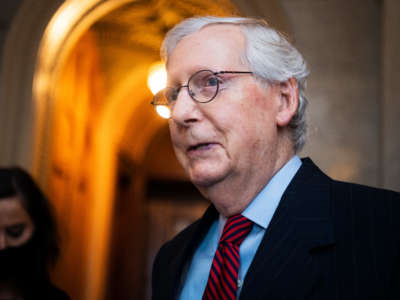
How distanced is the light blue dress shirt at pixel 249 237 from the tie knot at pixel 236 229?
0.02 m

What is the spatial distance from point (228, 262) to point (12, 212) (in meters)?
1.25

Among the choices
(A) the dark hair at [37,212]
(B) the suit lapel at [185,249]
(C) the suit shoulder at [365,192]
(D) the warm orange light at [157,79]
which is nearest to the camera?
(C) the suit shoulder at [365,192]

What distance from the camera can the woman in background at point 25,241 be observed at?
2.22 metres

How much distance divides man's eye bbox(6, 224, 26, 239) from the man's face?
1000 millimetres

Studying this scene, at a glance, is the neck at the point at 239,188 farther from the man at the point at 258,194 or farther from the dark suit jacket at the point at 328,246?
the dark suit jacket at the point at 328,246

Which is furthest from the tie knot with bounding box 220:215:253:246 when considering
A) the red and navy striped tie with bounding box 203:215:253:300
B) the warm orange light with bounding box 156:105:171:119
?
the warm orange light with bounding box 156:105:171:119

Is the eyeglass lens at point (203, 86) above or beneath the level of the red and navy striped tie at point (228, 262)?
above

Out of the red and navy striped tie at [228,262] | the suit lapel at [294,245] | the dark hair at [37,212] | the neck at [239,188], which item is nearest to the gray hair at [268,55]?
the neck at [239,188]

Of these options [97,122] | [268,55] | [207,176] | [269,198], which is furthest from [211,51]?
[97,122]

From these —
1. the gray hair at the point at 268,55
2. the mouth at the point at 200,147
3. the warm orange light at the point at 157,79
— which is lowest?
the mouth at the point at 200,147

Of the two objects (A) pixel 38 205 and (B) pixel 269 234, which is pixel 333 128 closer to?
(B) pixel 269 234

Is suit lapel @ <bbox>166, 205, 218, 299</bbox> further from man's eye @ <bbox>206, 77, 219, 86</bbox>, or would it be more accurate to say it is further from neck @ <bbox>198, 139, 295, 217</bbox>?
man's eye @ <bbox>206, 77, 219, 86</bbox>

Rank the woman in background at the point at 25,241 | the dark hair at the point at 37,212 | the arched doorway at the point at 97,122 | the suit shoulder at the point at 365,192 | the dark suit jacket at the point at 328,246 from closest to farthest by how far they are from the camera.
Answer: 1. the dark suit jacket at the point at 328,246
2. the suit shoulder at the point at 365,192
3. the woman in background at the point at 25,241
4. the dark hair at the point at 37,212
5. the arched doorway at the point at 97,122

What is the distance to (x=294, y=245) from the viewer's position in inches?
61.2
